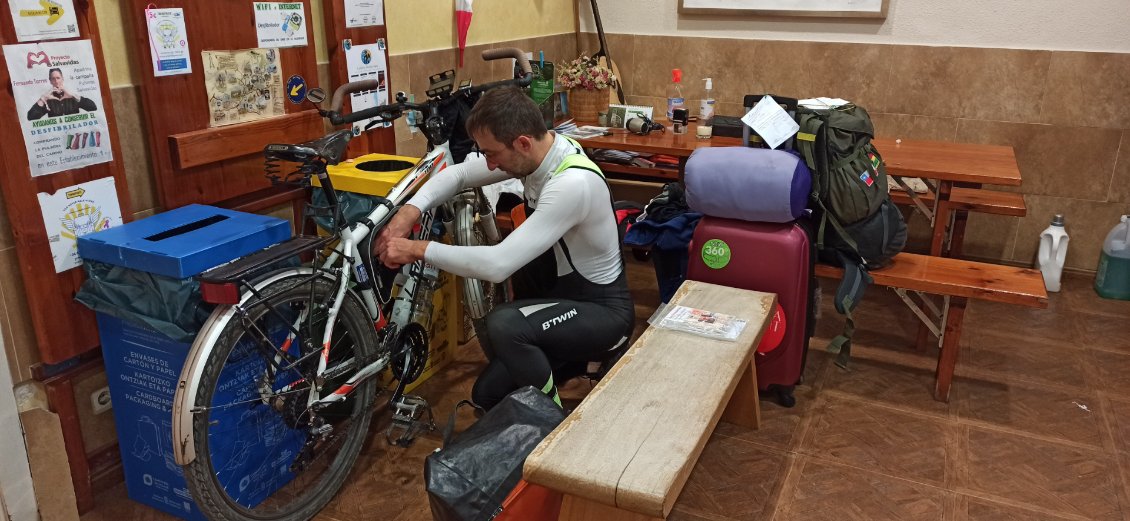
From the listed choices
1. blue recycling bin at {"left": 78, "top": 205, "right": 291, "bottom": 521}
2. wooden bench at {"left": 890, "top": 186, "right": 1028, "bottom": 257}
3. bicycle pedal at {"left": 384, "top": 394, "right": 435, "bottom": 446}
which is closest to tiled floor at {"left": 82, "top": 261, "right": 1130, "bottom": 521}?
bicycle pedal at {"left": 384, "top": 394, "right": 435, "bottom": 446}

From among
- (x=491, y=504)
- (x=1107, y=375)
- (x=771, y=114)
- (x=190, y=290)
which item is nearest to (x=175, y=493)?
(x=190, y=290)

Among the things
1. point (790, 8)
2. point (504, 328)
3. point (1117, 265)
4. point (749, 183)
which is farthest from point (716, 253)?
point (1117, 265)

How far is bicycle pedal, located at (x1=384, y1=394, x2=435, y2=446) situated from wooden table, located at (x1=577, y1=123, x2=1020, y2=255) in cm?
156

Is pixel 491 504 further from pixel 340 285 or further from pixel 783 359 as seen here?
pixel 783 359

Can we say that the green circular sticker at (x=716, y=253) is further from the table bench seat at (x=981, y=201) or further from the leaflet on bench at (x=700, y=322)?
the table bench seat at (x=981, y=201)

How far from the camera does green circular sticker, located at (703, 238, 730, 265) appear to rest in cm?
289

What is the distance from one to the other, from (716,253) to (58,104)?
6.50 ft

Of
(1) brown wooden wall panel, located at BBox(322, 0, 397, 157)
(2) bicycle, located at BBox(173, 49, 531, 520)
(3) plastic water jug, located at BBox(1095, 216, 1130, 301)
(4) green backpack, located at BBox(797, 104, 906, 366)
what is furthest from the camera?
(3) plastic water jug, located at BBox(1095, 216, 1130, 301)

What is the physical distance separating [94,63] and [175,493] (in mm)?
1158

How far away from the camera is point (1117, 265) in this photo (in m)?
4.12

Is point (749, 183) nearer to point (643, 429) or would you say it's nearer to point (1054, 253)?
point (643, 429)

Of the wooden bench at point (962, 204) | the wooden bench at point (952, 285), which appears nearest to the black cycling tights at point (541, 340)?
the wooden bench at point (952, 285)

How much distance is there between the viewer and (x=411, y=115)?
9.27ft

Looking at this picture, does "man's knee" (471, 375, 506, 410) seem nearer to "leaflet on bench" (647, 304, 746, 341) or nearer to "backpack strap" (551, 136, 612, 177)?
"leaflet on bench" (647, 304, 746, 341)
